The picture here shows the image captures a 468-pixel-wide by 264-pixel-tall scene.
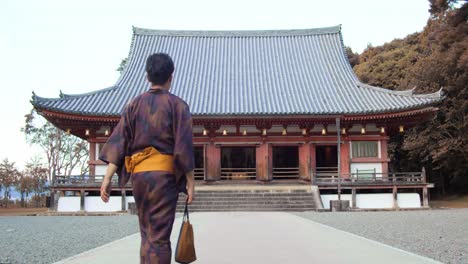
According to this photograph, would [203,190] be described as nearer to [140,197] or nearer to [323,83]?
[323,83]

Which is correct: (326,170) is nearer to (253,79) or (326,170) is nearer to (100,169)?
(253,79)

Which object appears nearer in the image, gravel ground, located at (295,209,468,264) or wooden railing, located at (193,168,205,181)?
gravel ground, located at (295,209,468,264)

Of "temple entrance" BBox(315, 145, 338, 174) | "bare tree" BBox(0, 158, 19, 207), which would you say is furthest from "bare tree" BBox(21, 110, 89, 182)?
"temple entrance" BBox(315, 145, 338, 174)

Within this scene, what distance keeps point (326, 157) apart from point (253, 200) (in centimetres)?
539

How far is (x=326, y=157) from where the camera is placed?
2002 cm

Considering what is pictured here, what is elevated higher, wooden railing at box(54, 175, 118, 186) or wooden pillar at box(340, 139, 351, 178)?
wooden pillar at box(340, 139, 351, 178)

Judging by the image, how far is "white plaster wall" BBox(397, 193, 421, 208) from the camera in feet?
55.0

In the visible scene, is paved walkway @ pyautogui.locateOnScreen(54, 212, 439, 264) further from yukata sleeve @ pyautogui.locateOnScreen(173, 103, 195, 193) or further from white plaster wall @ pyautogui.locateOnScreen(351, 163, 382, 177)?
white plaster wall @ pyautogui.locateOnScreen(351, 163, 382, 177)

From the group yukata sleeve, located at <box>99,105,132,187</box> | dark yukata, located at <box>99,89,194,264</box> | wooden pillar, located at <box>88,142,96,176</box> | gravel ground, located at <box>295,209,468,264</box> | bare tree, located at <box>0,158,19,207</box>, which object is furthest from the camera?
bare tree, located at <box>0,158,19,207</box>

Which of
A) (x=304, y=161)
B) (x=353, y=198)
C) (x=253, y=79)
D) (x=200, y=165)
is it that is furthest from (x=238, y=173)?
(x=353, y=198)

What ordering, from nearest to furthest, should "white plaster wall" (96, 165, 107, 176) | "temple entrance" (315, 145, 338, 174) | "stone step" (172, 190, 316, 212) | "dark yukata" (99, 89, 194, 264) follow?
"dark yukata" (99, 89, 194, 264) → "stone step" (172, 190, 316, 212) → "white plaster wall" (96, 165, 107, 176) → "temple entrance" (315, 145, 338, 174)

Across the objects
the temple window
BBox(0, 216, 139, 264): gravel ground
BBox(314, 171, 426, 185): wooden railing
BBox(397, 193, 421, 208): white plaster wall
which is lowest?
BBox(397, 193, 421, 208): white plaster wall

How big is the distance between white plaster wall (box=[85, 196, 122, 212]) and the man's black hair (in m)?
14.1

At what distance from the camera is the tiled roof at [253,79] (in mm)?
18641
